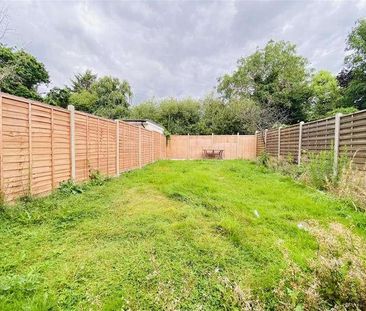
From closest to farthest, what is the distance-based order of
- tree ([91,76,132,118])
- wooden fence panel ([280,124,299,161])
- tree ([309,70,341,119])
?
1. wooden fence panel ([280,124,299,161])
2. tree ([309,70,341,119])
3. tree ([91,76,132,118])

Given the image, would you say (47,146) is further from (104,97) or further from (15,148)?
(104,97)

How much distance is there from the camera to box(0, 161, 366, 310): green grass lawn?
1.64 metres

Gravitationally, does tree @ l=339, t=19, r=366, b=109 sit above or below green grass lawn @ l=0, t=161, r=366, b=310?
above

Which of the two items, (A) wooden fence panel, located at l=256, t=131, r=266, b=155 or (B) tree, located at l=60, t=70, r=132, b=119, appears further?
(B) tree, located at l=60, t=70, r=132, b=119

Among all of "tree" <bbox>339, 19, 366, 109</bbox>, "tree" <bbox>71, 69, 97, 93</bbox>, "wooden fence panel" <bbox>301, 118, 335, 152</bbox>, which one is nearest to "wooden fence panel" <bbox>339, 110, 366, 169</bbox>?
"wooden fence panel" <bbox>301, 118, 335, 152</bbox>

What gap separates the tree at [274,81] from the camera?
22.9 metres

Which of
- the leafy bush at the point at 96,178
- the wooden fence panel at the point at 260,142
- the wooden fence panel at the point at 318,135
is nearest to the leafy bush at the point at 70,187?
the leafy bush at the point at 96,178

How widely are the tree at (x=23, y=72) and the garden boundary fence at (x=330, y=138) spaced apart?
53.6ft

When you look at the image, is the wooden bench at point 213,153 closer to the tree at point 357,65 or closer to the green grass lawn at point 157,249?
the green grass lawn at point 157,249

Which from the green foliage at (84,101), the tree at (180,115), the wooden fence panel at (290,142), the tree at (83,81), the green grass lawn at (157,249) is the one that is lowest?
the green grass lawn at (157,249)

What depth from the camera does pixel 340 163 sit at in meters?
4.73

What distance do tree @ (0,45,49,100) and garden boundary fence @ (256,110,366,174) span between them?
643 inches

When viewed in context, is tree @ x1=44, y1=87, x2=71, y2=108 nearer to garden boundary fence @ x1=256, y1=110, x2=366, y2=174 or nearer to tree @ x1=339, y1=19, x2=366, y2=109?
garden boundary fence @ x1=256, y1=110, x2=366, y2=174

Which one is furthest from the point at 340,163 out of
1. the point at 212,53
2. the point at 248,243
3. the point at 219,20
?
the point at 212,53
